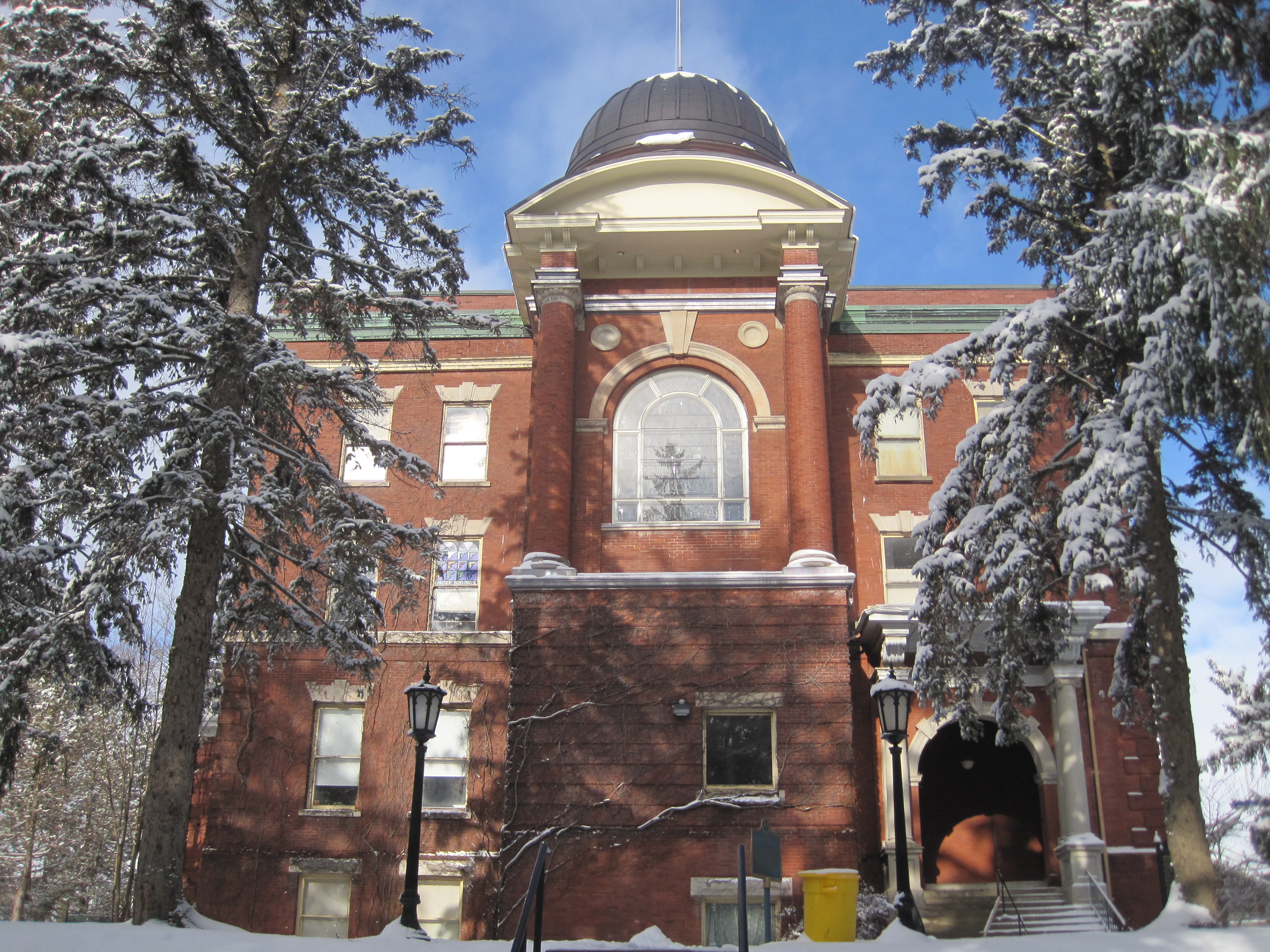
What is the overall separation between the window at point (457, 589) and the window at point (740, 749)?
5.96 m

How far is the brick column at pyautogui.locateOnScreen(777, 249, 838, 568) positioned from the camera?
63.7 feet

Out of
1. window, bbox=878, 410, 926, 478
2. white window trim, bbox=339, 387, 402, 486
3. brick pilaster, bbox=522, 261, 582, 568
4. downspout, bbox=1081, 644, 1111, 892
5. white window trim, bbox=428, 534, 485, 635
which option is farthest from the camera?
white window trim, bbox=339, 387, 402, 486

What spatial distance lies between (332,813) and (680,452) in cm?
901

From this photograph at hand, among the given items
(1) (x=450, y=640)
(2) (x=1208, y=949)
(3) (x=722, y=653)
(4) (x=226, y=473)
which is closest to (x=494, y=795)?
(1) (x=450, y=640)

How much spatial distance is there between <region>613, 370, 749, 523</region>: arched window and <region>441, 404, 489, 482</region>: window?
3.74 m

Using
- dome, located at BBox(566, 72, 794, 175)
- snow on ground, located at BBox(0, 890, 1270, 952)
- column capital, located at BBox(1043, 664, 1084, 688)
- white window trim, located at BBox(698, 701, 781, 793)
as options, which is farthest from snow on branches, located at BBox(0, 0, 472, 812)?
column capital, located at BBox(1043, 664, 1084, 688)

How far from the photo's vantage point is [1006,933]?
18031mm

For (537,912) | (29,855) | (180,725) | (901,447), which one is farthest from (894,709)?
(29,855)

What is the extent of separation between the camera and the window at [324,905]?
20047mm

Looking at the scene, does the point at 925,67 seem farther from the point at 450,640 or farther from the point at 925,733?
the point at 450,640

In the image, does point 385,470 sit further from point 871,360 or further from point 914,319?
point 914,319

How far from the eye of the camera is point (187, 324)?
563 inches

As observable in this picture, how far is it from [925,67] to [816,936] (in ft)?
37.9

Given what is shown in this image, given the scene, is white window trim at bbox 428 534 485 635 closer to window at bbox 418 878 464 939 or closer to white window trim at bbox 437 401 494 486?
white window trim at bbox 437 401 494 486
